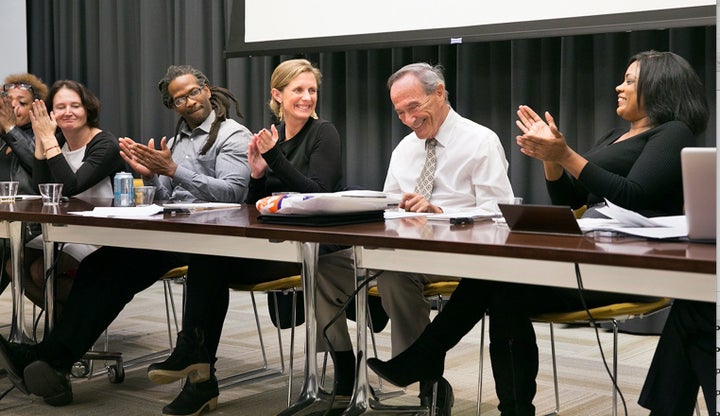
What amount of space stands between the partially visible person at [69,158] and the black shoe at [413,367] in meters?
1.45

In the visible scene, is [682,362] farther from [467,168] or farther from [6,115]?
[6,115]

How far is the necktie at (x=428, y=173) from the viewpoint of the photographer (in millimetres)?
2947

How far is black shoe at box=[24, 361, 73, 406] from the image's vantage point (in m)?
2.72

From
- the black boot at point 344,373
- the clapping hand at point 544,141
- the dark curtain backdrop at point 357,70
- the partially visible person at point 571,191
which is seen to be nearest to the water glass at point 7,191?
the black boot at point 344,373

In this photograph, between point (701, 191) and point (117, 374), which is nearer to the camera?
point (701, 191)

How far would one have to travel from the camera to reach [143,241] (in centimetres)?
246

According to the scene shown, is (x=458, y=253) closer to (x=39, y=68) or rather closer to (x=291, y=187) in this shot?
(x=291, y=187)

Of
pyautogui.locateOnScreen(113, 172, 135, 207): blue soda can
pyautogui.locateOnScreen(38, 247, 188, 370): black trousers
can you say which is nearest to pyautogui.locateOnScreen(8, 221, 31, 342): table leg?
pyautogui.locateOnScreen(38, 247, 188, 370): black trousers

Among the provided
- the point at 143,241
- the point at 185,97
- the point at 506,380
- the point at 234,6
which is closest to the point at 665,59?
the point at 506,380

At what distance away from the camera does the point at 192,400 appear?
107 inches

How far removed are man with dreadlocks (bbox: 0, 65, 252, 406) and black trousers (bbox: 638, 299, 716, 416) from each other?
165cm

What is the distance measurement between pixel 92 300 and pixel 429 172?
42.9 inches

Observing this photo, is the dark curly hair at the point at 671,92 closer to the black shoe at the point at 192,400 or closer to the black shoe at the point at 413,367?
the black shoe at the point at 413,367

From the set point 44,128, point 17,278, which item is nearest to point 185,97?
point 44,128
